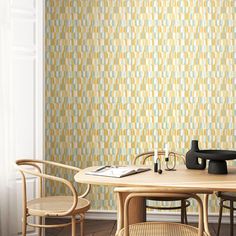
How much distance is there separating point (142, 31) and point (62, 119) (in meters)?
1.30

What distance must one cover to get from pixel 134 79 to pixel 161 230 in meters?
2.42

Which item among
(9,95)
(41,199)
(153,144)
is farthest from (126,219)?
(153,144)

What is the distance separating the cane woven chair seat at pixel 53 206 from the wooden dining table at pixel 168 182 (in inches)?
11.0

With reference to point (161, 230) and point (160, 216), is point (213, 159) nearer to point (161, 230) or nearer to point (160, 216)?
point (161, 230)

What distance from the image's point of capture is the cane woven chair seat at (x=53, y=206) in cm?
295

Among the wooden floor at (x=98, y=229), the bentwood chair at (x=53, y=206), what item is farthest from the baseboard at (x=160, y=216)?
the bentwood chair at (x=53, y=206)

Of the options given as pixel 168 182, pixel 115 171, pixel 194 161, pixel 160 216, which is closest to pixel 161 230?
pixel 168 182

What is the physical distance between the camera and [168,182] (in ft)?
8.31

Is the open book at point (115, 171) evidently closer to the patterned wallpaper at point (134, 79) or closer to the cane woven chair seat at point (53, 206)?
the cane woven chair seat at point (53, 206)

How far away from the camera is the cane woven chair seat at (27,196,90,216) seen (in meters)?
2.95

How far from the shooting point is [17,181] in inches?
146

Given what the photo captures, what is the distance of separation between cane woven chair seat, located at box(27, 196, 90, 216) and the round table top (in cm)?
30

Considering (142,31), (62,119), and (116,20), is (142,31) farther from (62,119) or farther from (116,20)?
(62,119)

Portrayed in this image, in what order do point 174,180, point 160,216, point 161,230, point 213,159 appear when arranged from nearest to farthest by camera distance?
point 161,230, point 174,180, point 213,159, point 160,216
